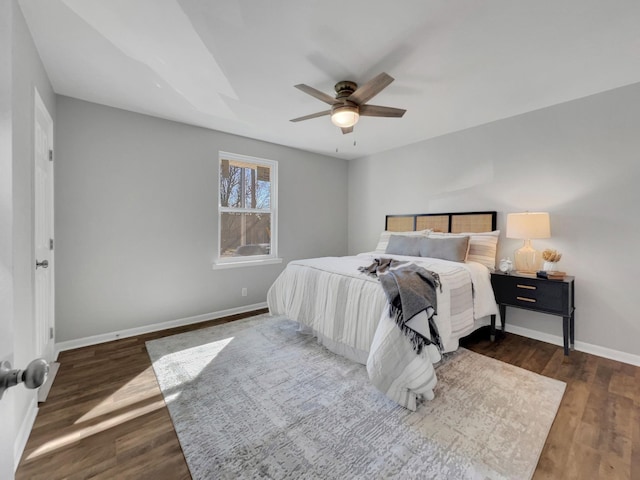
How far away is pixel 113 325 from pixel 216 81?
2740 mm

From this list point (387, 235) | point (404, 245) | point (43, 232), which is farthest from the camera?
point (387, 235)

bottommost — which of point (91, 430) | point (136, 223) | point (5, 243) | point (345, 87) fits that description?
point (91, 430)

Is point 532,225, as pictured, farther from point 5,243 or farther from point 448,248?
point 5,243

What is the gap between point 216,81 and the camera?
8.20 feet

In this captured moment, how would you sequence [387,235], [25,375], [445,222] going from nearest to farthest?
1. [25,375]
2. [445,222]
3. [387,235]

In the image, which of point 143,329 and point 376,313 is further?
point 143,329

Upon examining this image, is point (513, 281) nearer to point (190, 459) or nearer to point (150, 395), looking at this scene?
point (190, 459)

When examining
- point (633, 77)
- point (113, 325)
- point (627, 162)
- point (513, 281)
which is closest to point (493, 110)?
point (633, 77)

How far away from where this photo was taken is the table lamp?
2793 millimetres

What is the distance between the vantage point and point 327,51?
207 cm

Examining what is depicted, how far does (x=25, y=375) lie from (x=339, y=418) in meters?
1.69

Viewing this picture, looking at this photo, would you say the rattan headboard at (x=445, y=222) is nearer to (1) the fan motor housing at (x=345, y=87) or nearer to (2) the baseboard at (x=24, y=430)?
(1) the fan motor housing at (x=345, y=87)

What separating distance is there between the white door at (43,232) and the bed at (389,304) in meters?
1.98

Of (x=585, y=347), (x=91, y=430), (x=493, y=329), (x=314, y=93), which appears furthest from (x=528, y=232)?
(x=91, y=430)
